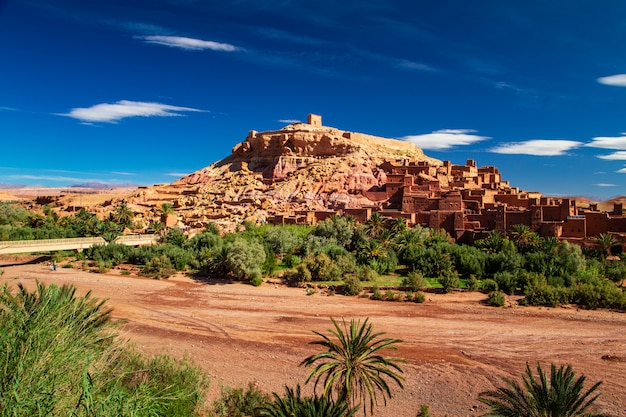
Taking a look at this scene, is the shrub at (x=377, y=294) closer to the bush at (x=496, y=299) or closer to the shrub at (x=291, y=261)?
the bush at (x=496, y=299)

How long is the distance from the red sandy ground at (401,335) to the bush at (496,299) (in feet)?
1.58

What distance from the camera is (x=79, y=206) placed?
44125 mm

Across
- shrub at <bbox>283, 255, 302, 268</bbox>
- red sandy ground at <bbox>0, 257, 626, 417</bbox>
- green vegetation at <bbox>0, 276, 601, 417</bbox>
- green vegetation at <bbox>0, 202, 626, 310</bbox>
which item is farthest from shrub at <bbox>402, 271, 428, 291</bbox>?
green vegetation at <bbox>0, 276, 601, 417</bbox>

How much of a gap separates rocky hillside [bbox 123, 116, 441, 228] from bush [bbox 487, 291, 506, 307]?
17722 millimetres

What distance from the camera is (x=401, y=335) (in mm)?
15477

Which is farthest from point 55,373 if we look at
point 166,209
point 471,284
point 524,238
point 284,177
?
point 284,177

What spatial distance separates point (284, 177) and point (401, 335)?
30.3 meters

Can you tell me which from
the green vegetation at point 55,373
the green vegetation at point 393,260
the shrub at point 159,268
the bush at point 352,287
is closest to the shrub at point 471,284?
the green vegetation at point 393,260

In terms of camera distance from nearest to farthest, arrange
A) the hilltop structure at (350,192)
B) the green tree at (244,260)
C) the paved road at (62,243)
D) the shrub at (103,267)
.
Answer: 1. the green tree at (244,260)
2. the paved road at (62,243)
3. the shrub at (103,267)
4. the hilltop structure at (350,192)

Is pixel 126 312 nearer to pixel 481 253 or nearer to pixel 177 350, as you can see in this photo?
pixel 177 350

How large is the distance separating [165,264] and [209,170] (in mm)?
28329

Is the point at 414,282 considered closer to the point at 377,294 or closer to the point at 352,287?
the point at 377,294

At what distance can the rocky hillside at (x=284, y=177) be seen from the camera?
38.0m

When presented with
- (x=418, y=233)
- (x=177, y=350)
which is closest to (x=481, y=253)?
(x=418, y=233)
